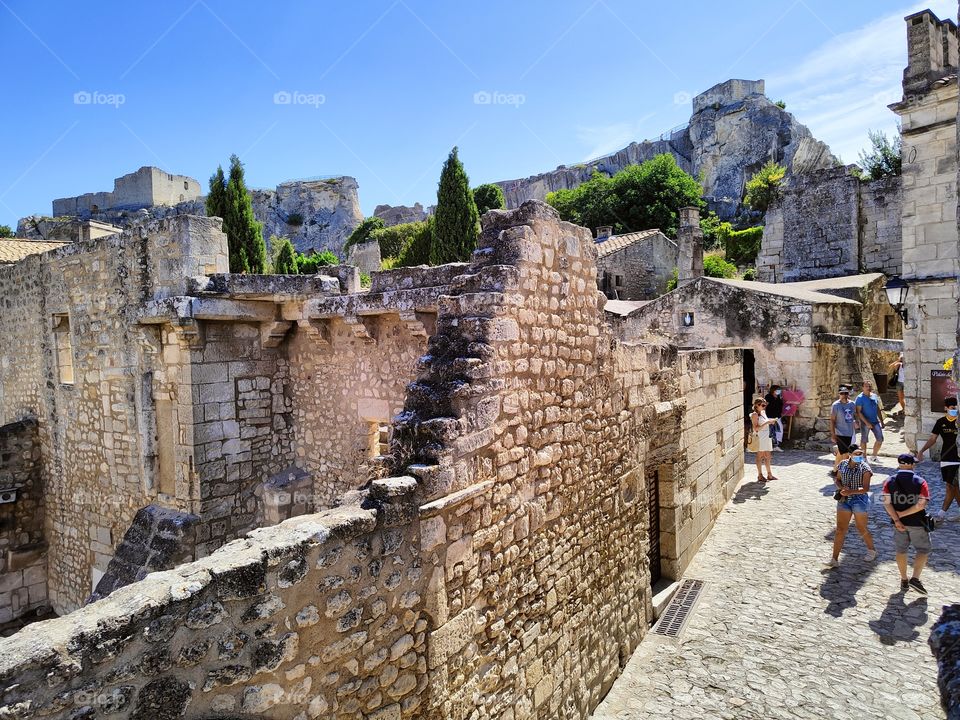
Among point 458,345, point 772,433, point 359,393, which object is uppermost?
point 458,345

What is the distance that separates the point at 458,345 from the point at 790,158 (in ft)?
154

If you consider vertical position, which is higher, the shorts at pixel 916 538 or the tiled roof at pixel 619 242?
the tiled roof at pixel 619 242

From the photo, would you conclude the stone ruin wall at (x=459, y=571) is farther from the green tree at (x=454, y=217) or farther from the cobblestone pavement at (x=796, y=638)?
the green tree at (x=454, y=217)

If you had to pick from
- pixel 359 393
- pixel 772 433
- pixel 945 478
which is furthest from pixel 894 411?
pixel 359 393

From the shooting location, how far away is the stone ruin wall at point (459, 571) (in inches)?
91.9

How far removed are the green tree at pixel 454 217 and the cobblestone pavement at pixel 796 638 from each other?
19.0 meters

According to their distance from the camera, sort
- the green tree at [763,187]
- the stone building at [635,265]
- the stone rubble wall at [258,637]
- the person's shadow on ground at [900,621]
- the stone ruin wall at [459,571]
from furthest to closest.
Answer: the green tree at [763,187] < the stone building at [635,265] < the person's shadow on ground at [900,621] < the stone ruin wall at [459,571] < the stone rubble wall at [258,637]

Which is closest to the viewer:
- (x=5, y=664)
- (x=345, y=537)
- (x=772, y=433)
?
(x=5, y=664)

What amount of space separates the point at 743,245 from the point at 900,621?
3173cm

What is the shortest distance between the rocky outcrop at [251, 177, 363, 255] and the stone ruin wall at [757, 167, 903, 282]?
39.2 metres

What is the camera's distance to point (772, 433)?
1332cm

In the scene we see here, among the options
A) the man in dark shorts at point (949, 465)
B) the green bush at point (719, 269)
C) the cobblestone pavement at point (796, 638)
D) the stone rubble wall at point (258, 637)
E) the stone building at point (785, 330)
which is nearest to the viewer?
the stone rubble wall at point (258, 637)

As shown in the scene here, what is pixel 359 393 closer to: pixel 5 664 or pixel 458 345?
pixel 458 345

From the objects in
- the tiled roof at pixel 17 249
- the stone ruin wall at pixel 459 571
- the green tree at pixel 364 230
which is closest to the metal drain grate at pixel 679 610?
the stone ruin wall at pixel 459 571
